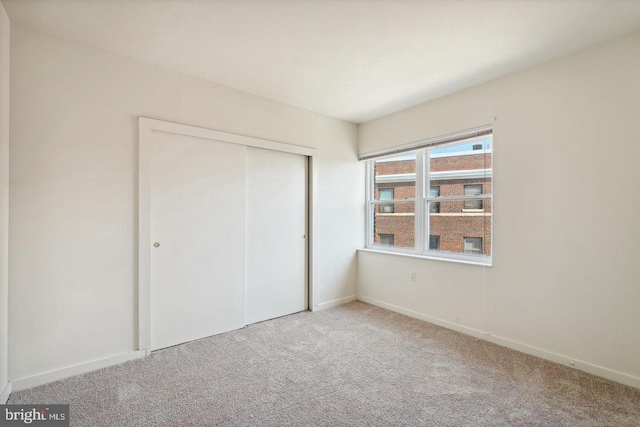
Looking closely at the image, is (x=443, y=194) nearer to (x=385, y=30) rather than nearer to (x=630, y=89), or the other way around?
(x=630, y=89)

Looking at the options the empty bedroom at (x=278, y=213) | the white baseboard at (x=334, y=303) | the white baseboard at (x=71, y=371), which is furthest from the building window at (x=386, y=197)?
the white baseboard at (x=71, y=371)

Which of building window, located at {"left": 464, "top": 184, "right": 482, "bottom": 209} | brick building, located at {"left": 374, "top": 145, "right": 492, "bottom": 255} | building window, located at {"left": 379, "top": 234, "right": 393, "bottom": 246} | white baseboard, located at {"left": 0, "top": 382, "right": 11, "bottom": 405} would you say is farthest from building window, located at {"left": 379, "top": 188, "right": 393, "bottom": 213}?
white baseboard, located at {"left": 0, "top": 382, "right": 11, "bottom": 405}

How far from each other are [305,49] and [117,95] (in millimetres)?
1539

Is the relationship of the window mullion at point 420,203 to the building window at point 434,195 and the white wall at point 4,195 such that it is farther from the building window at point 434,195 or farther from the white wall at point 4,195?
the white wall at point 4,195

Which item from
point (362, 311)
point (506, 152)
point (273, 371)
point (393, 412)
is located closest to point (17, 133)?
point (273, 371)

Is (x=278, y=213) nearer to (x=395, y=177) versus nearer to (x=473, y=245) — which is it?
(x=395, y=177)

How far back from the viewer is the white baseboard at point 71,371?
2.06 meters

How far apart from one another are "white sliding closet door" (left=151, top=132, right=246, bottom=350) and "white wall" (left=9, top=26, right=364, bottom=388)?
20cm

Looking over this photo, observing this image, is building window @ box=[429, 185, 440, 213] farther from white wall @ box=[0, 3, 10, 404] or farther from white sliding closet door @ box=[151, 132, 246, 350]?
white wall @ box=[0, 3, 10, 404]

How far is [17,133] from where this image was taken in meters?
2.05

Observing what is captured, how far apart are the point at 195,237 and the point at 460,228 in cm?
270

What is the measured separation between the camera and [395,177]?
3.93m

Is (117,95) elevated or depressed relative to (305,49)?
depressed

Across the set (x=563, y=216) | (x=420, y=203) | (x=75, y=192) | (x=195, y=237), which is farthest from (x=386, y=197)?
→ (x=75, y=192)
